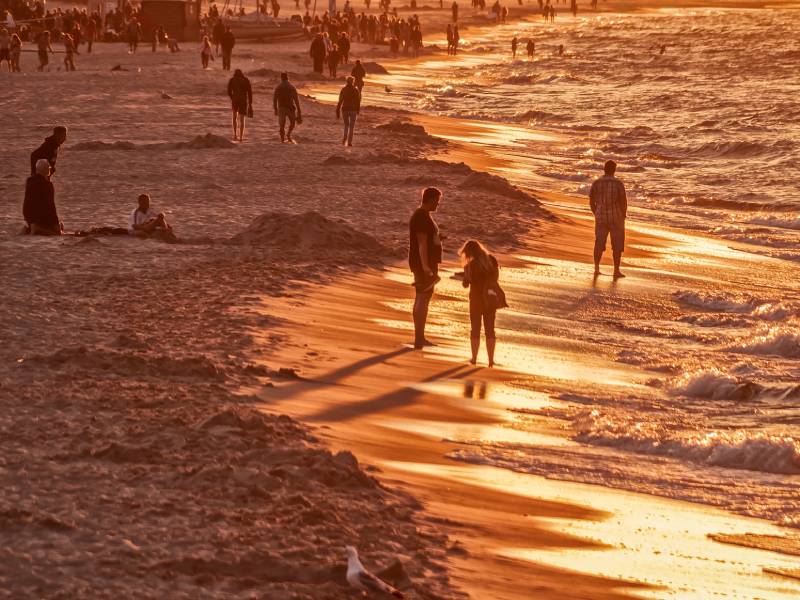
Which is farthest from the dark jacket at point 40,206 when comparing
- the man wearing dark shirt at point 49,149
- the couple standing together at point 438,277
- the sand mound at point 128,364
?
the sand mound at point 128,364

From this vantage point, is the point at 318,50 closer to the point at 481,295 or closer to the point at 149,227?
the point at 149,227

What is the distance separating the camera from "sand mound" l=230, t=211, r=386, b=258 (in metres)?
17.3

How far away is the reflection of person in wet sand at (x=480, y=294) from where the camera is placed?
12758 mm

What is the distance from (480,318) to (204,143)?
54.1 feet

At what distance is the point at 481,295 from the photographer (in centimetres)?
1278

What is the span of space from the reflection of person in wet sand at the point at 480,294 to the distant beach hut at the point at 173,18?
184 feet

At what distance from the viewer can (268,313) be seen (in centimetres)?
1345

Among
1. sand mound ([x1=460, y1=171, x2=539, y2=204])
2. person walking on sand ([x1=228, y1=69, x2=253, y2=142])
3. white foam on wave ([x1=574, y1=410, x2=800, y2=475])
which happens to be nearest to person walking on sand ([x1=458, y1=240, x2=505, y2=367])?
white foam on wave ([x1=574, y1=410, x2=800, y2=475])

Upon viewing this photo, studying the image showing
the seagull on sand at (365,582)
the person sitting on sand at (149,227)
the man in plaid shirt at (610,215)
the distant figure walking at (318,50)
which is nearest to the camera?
the seagull on sand at (365,582)

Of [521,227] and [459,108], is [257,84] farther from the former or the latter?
[521,227]

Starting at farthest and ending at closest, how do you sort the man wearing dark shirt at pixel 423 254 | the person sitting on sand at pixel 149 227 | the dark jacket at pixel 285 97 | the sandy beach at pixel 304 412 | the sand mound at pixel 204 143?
1. the dark jacket at pixel 285 97
2. the sand mound at pixel 204 143
3. the person sitting on sand at pixel 149 227
4. the man wearing dark shirt at pixel 423 254
5. the sandy beach at pixel 304 412

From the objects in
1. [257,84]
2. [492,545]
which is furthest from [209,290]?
[257,84]

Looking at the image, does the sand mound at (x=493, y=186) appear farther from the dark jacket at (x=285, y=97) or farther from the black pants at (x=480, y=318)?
the black pants at (x=480, y=318)

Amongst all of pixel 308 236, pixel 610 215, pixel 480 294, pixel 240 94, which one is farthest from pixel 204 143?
pixel 480 294
